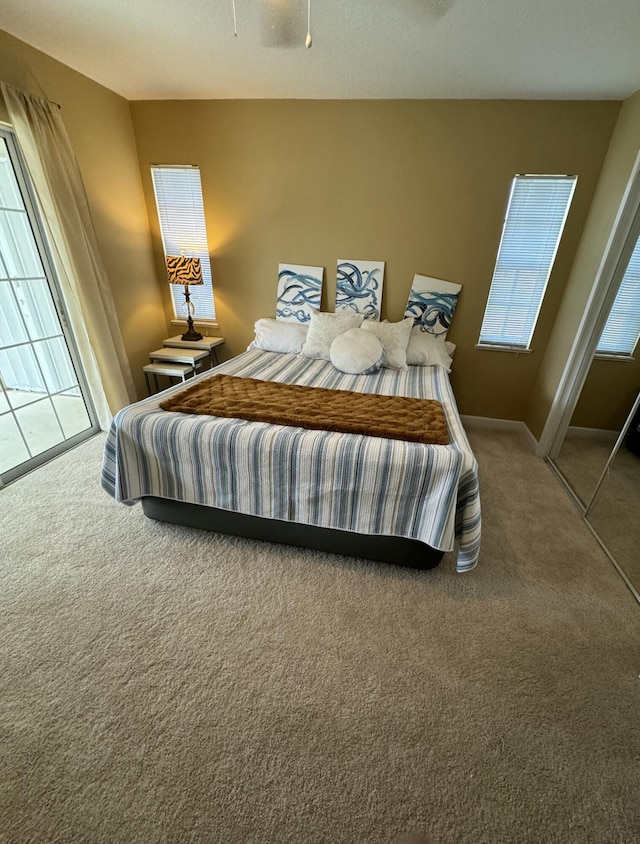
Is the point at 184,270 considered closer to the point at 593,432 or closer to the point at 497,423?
the point at 497,423

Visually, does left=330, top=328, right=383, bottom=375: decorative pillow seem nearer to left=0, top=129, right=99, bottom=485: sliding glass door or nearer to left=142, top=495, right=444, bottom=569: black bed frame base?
left=142, top=495, right=444, bottom=569: black bed frame base

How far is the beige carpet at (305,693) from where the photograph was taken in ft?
3.14

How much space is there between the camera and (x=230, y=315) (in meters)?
3.40

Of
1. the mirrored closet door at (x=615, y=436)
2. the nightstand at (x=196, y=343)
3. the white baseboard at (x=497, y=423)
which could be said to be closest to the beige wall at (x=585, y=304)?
the mirrored closet door at (x=615, y=436)

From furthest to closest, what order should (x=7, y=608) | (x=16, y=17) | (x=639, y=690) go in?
(x=16, y=17) → (x=7, y=608) → (x=639, y=690)

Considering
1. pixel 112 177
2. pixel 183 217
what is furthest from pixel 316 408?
pixel 112 177

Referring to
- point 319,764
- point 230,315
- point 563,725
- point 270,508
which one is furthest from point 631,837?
point 230,315

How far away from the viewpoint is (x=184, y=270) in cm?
298

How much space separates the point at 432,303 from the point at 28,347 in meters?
3.18

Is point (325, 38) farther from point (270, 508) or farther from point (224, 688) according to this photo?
point (224, 688)

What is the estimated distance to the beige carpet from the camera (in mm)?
958

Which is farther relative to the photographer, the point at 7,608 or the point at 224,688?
the point at 7,608

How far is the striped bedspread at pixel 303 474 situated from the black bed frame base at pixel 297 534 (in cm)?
8

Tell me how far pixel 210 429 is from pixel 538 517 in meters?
2.07
